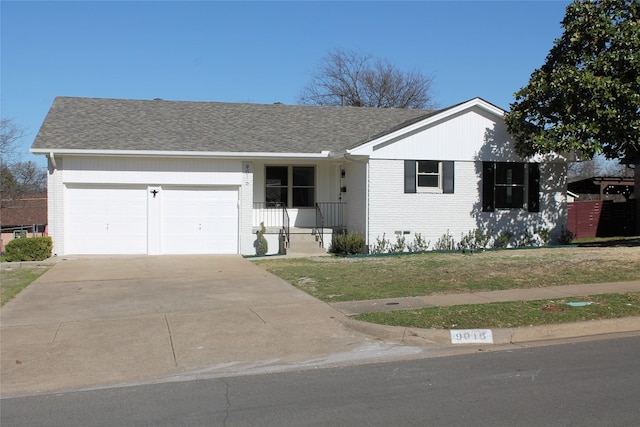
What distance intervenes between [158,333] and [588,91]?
13.8 metres

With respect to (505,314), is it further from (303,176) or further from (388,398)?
(303,176)

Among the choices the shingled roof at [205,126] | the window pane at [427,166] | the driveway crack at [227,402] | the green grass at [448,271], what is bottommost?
the driveway crack at [227,402]

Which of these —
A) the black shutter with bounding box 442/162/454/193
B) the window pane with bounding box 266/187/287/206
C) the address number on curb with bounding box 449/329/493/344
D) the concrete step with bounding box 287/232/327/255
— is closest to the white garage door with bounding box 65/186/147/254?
the window pane with bounding box 266/187/287/206

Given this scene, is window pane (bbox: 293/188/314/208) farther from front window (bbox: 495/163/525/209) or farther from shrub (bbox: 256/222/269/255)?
front window (bbox: 495/163/525/209)

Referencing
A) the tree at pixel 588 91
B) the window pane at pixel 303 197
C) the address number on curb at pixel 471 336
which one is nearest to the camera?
the address number on curb at pixel 471 336

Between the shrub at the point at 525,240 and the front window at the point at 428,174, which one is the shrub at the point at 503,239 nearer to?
the shrub at the point at 525,240

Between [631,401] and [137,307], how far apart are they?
7.52 metres

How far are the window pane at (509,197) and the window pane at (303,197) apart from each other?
20.4ft

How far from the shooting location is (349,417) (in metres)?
5.19

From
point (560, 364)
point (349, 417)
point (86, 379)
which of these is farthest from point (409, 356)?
point (86, 379)

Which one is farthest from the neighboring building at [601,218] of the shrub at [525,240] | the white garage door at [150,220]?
the white garage door at [150,220]

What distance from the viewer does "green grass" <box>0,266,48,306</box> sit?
11168 mm

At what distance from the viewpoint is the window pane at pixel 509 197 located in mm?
19047

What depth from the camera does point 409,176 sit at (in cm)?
1819
